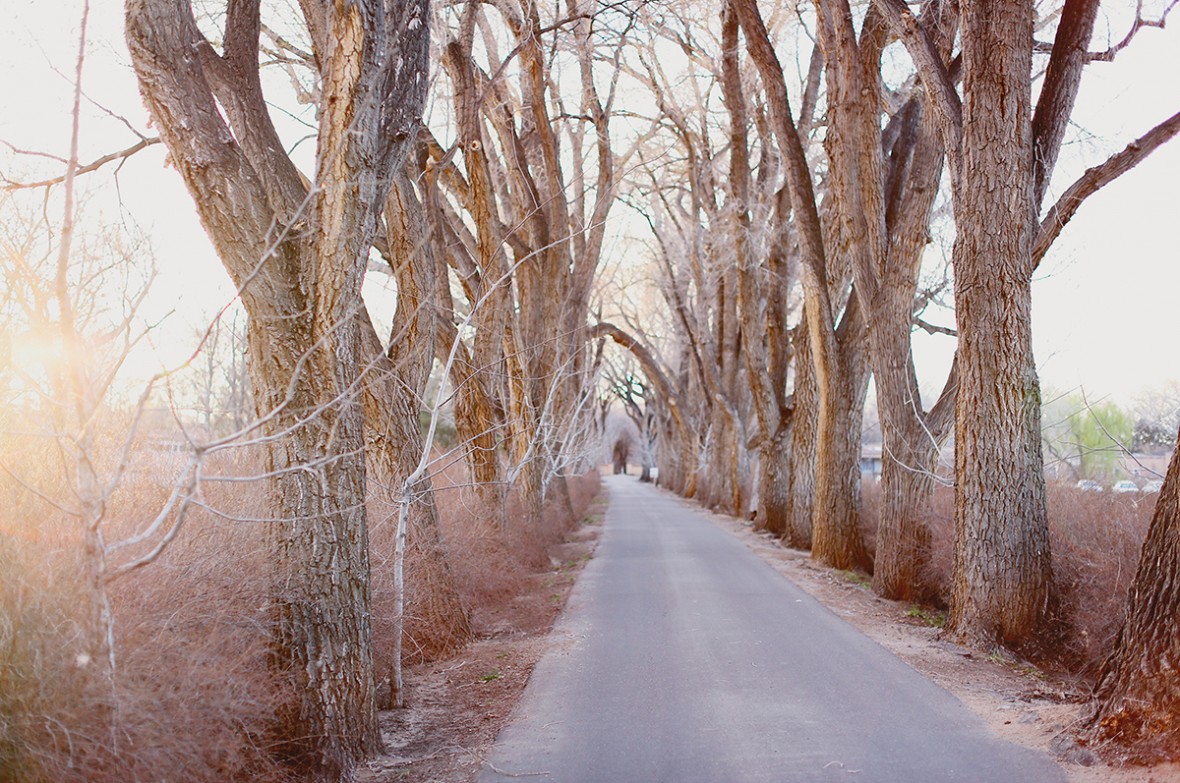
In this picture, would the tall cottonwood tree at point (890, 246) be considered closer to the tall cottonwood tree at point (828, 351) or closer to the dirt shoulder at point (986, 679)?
the dirt shoulder at point (986, 679)

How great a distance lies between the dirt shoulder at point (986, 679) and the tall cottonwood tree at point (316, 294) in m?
4.16

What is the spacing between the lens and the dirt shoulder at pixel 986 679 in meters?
5.41

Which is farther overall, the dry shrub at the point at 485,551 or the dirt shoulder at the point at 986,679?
the dry shrub at the point at 485,551

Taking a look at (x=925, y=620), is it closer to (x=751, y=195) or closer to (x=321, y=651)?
(x=321, y=651)

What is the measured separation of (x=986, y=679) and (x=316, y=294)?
19.9ft

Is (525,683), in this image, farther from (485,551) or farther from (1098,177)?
(1098,177)

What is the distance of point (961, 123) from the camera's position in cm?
980

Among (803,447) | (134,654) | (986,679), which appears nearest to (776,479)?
(803,447)

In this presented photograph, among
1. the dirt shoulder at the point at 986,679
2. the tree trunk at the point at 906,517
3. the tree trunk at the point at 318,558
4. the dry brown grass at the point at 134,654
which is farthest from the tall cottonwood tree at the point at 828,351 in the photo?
the dry brown grass at the point at 134,654

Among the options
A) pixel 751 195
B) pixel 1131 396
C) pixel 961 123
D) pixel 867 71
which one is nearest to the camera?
pixel 961 123

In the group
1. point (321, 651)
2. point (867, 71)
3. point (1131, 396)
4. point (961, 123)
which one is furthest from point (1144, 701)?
point (1131, 396)

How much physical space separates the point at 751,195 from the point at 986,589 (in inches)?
637

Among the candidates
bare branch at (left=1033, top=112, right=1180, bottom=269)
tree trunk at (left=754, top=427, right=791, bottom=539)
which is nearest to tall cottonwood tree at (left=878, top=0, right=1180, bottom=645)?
bare branch at (left=1033, top=112, right=1180, bottom=269)

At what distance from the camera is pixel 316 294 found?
5.72 metres
